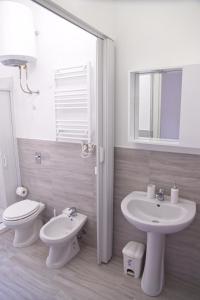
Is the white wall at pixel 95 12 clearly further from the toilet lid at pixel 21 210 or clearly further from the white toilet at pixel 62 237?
the toilet lid at pixel 21 210

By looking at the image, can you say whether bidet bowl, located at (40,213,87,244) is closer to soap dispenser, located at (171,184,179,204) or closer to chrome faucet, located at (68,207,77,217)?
chrome faucet, located at (68,207,77,217)

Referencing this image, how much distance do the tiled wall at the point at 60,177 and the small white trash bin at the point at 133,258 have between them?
517mm

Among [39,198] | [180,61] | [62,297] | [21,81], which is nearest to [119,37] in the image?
[180,61]

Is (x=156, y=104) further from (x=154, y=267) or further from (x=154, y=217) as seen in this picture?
(x=154, y=267)

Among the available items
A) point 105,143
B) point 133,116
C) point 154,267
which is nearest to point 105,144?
point 105,143

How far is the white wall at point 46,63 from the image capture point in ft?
7.25

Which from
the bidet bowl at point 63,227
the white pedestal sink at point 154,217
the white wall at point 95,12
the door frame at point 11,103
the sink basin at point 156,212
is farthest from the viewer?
the door frame at point 11,103

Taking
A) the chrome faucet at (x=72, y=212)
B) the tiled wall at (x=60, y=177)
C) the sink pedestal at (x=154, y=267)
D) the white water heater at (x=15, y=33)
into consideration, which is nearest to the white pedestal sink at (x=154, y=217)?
the sink pedestal at (x=154, y=267)

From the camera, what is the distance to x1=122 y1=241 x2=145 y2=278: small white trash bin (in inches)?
79.6

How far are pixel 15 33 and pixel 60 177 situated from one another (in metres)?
1.60

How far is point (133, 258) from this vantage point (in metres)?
2.03

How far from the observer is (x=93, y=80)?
7.18ft

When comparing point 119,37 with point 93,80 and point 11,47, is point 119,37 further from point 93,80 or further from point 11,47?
point 11,47

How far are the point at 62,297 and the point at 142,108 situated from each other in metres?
1.81
